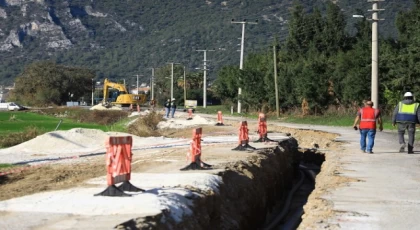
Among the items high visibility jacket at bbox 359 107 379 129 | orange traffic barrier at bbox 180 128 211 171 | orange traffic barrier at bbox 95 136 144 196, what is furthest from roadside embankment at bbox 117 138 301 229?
high visibility jacket at bbox 359 107 379 129

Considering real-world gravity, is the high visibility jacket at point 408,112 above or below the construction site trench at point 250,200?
above

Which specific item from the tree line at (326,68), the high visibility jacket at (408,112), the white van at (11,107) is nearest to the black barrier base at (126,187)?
the high visibility jacket at (408,112)

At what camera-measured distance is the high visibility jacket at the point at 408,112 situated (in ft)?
71.7

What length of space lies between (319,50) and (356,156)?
55.6 metres

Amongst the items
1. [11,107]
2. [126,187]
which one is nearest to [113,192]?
[126,187]

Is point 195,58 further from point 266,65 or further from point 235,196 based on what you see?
point 235,196

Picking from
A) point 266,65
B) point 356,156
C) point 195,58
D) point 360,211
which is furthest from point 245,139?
point 195,58

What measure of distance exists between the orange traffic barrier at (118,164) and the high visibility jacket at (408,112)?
12.2 m

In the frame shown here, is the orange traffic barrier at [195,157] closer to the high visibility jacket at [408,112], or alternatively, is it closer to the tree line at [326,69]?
the high visibility jacket at [408,112]

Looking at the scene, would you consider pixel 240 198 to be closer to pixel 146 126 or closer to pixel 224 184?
pixel 224 184

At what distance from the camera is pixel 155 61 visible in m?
191

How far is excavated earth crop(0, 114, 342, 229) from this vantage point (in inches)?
429

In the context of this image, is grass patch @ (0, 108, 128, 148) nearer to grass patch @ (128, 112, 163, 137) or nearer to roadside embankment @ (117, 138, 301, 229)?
grass patch @ (128, 112, 163, 137)

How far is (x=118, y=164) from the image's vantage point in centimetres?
1125
